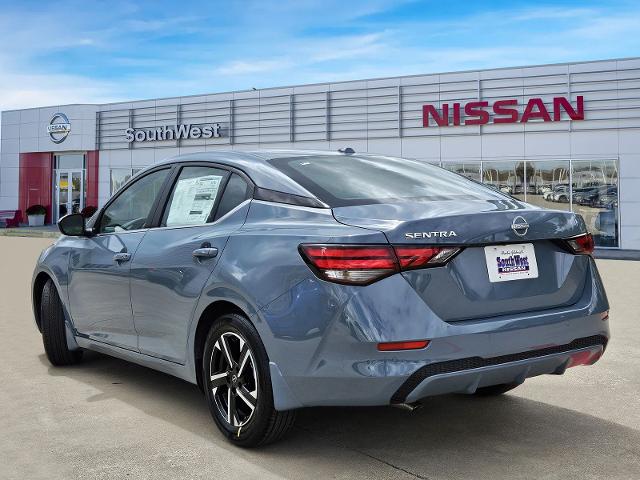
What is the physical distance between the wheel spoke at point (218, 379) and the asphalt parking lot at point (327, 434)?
0.30 m

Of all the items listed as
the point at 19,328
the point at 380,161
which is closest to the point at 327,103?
the point at 19,328

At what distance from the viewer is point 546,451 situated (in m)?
3.67

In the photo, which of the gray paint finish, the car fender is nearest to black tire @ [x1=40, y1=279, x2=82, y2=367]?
the car fender

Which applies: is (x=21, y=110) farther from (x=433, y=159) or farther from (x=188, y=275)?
(x=188, y=275)

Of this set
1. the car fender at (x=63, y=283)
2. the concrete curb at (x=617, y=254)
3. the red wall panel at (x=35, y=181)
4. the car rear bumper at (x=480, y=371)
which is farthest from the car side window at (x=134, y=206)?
the red wall panel at (x=35, y=181)

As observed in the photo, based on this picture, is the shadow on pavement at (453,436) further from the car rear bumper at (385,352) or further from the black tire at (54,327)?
the black tire at (54,327)

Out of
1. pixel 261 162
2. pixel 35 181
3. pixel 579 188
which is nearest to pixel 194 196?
pixel 261 162

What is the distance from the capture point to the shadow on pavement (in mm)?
3447

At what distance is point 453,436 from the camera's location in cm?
391

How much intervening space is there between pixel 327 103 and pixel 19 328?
70.5 feet

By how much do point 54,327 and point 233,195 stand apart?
7.50 ft

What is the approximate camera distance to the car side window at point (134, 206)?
479 cm

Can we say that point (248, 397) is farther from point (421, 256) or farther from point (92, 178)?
point (92, 178)

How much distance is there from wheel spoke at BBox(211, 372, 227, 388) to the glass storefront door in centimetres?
3397
